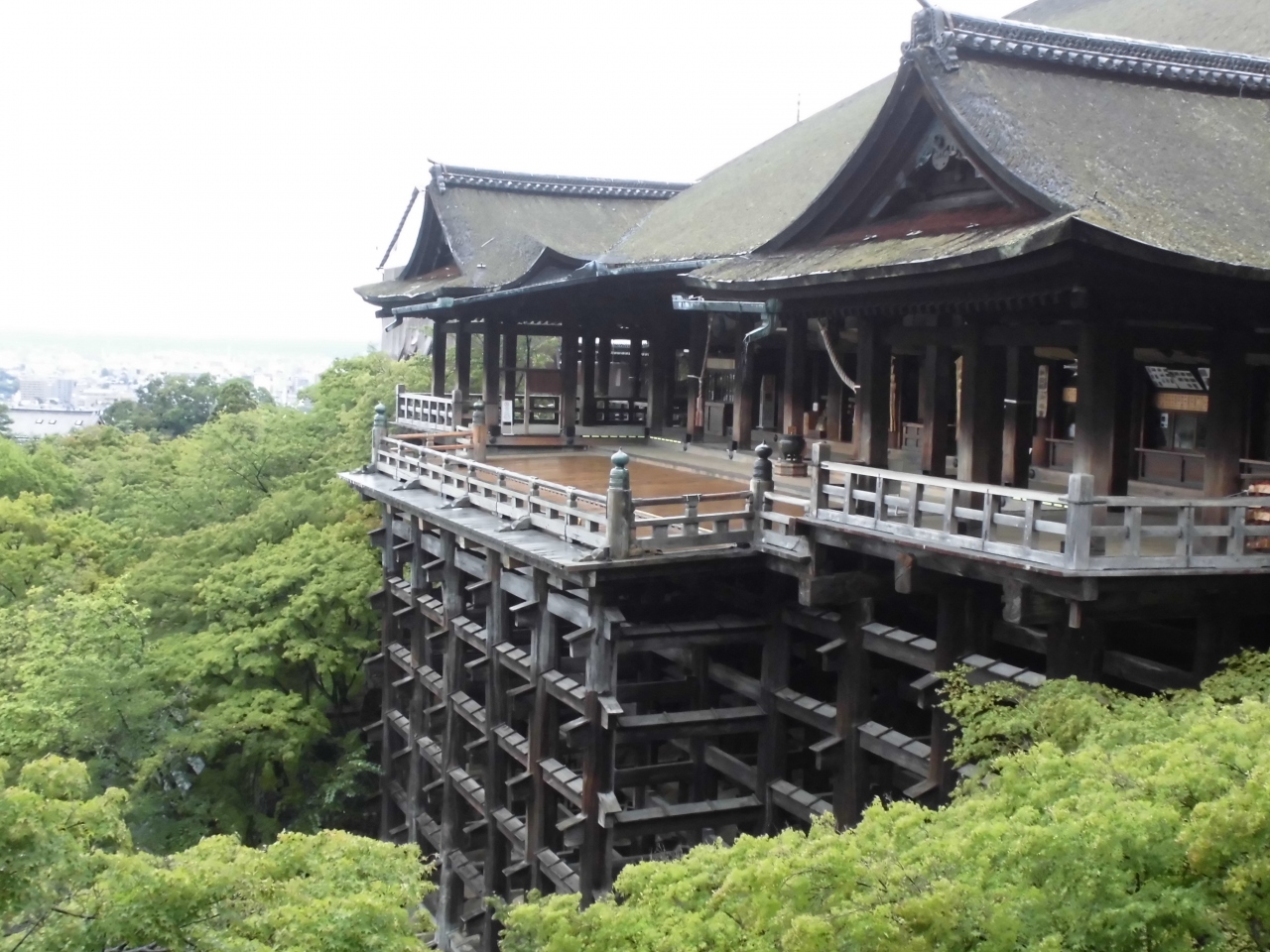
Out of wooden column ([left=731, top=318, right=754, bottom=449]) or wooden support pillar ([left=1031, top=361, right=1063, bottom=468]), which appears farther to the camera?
wooden column ([left=731, top=318, right=754, bottom=449])

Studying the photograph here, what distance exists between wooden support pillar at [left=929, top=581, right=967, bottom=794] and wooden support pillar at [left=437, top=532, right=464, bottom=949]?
8975mm

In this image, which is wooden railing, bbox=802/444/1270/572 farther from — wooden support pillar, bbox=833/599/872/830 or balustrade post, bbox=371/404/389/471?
balustrade post, bbox=371/404/389/471

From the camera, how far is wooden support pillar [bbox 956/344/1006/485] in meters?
12.5

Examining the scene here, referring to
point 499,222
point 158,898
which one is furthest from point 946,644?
point 499,222

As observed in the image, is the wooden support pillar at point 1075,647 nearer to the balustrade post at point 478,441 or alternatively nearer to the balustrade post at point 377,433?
the balustrade post at point 478,441

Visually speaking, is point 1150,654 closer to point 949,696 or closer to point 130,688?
point 949,696

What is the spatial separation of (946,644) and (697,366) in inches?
429

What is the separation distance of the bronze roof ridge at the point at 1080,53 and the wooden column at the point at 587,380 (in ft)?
42.1

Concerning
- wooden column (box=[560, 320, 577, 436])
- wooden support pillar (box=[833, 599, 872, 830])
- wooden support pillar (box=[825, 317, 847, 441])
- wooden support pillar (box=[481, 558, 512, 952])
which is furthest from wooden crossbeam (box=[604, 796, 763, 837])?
wooden column (box=[560, 320, 577, 436])

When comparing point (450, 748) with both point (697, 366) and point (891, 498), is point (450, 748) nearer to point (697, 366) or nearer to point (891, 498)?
point (697, 366)

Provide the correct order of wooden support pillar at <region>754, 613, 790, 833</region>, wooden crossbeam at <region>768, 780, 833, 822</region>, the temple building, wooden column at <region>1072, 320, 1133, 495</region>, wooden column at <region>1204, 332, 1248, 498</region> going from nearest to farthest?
1. the temple building
2. wooden column at <region>1072, 320, 1133, 495</region>
3. wooden column at <region>1204, 332, 1248, 498</region>
4. wooden crossbeam at <region>768, 780, 833, 822</region>
5. wooden support pillar at <region>754, 613, 790, 833</region>

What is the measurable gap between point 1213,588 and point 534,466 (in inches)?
509

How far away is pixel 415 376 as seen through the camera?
36.3 metres

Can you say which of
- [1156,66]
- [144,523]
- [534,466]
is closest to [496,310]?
[534,466]
